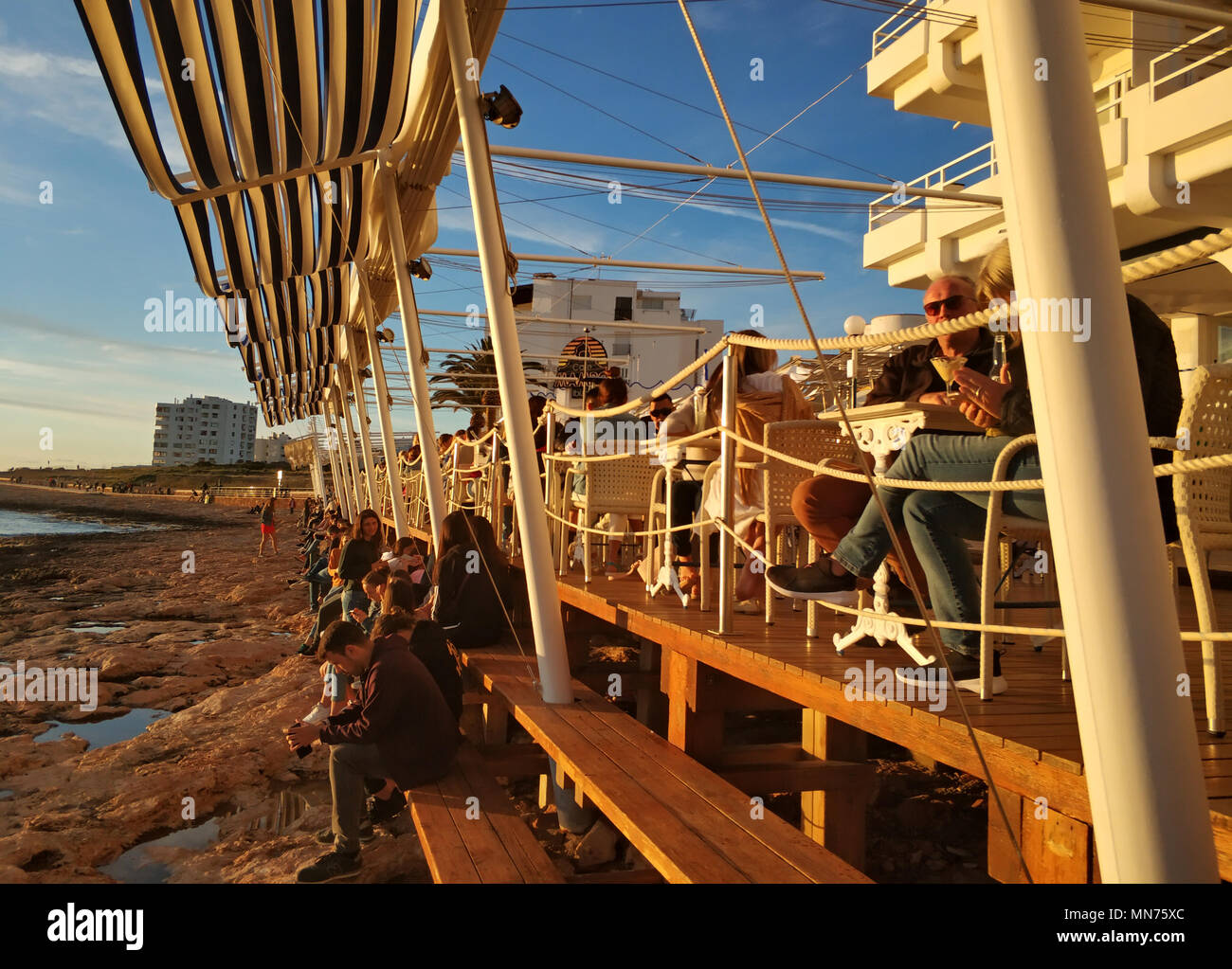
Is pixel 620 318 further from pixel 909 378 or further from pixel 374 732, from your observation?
pixel 909 378

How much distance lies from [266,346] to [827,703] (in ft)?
47.1

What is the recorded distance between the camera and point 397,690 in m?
4.49

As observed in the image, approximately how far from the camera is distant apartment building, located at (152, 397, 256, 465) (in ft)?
581

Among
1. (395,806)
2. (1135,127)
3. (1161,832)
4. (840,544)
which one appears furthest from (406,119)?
(1135,127)

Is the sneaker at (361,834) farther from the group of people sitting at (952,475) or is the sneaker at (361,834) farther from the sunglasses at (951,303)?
the sunglasses at (951,303)

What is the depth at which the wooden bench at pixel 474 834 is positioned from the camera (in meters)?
3.14

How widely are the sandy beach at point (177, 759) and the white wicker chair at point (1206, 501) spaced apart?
403 cm

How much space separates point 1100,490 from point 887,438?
85.2 inches

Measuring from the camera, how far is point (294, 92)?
5.49 metres

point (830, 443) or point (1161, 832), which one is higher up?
point (830, 443)

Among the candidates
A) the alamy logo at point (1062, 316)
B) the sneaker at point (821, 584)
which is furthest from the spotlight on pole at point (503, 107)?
the alamy logo at point (1062, 316)

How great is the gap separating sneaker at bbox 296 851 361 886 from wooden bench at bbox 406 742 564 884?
814mm

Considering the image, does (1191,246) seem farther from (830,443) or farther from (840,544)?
(830,443)

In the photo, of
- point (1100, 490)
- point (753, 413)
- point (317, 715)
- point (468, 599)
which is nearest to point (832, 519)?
point (753, 413)
